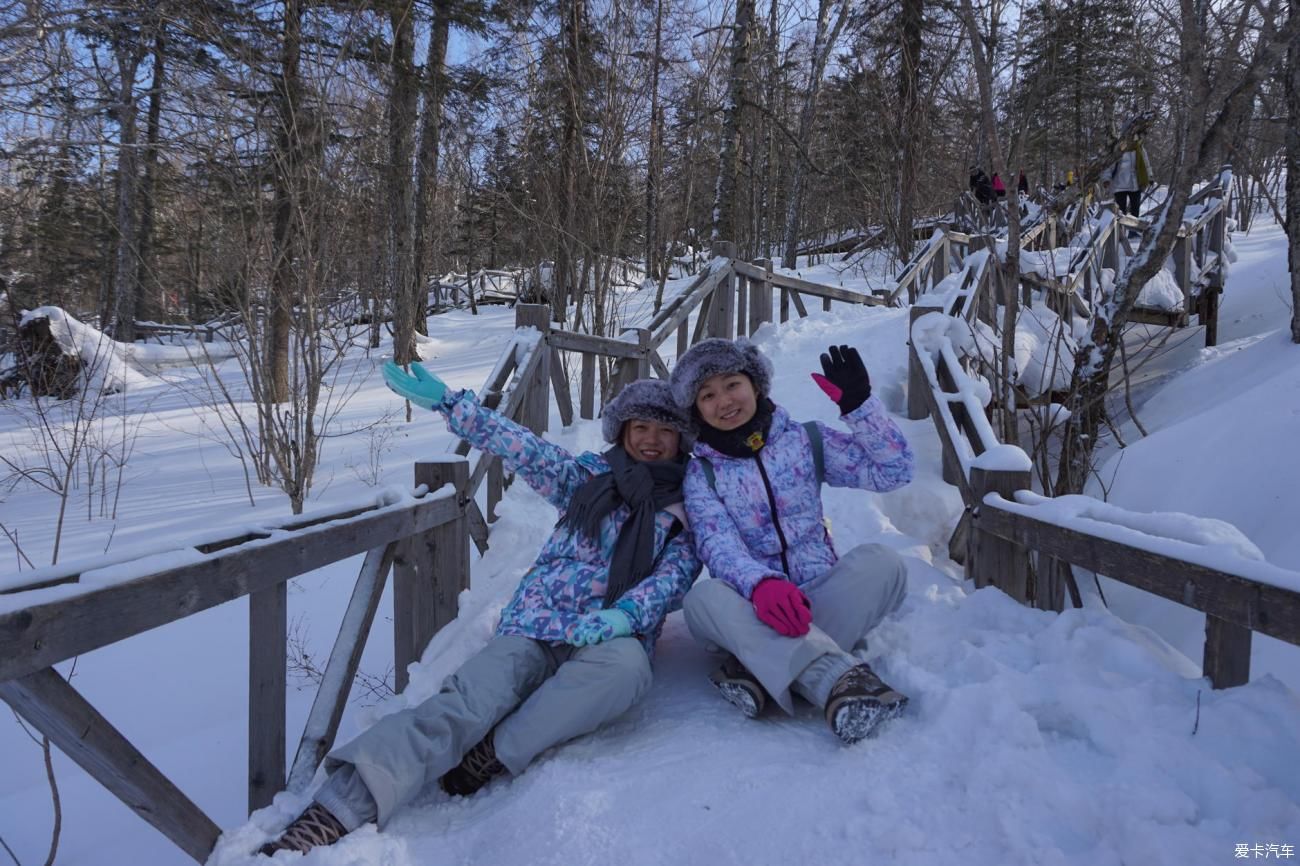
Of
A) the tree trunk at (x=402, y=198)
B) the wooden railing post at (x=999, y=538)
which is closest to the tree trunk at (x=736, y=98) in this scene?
the tree trunk at (x=402, y=198)

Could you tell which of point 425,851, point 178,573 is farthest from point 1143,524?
point 178,573

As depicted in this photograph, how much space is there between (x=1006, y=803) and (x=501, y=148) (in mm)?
9670

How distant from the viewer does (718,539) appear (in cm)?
260

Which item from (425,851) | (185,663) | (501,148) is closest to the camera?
(425,851)

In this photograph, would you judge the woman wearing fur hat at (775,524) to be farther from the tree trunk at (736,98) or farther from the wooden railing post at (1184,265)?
the wooden railing post at (1184,265)

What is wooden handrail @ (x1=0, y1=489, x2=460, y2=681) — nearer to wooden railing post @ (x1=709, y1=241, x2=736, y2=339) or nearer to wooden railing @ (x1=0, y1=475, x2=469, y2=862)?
wooden railing @ (x1=0, y1=475, x2=469, y2=862)

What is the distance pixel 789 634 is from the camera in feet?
7.53

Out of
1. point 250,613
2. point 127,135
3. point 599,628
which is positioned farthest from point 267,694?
point 127,135

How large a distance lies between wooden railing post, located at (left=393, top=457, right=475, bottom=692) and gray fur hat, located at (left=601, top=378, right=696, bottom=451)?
71cm

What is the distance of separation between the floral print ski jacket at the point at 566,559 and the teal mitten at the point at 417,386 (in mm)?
49

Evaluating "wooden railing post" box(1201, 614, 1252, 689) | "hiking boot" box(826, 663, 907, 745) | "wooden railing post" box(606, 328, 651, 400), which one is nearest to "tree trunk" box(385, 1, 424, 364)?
"wooden railing post" box(606, 328, 651, 400)

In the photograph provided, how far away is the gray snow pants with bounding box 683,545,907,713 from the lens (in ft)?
7.40

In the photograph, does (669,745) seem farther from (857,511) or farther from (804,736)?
(857,511)

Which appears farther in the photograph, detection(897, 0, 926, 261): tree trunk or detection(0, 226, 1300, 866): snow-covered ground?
detection(897, 0, 926, 261): tree trunk
